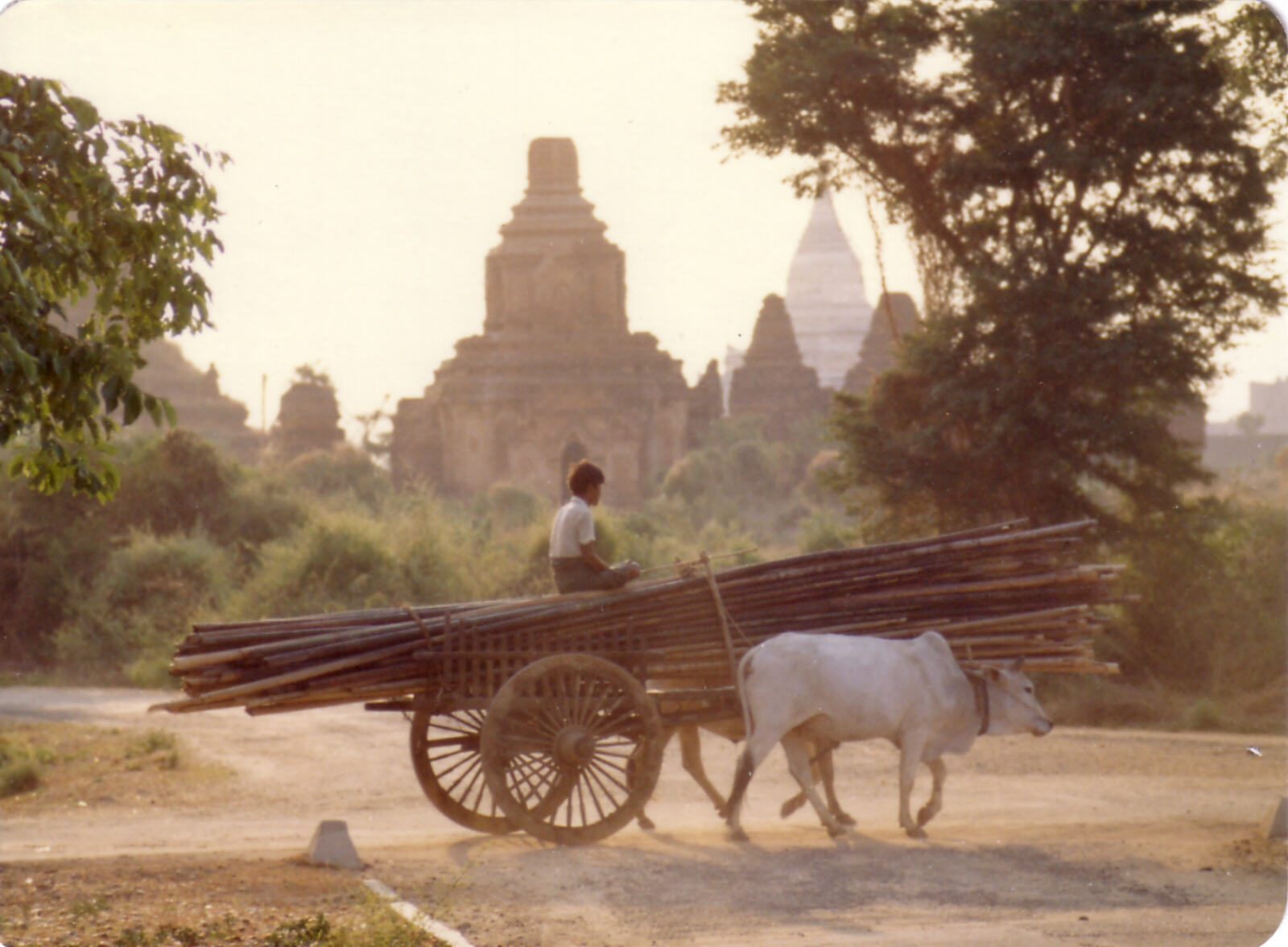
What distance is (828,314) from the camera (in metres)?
70.9

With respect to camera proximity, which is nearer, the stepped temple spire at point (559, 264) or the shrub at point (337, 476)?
the shrub at point (337, 476)

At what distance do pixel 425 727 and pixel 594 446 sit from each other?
29073 millimetres

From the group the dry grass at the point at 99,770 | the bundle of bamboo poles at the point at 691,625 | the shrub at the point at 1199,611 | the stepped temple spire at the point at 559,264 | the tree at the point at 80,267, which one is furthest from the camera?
the stepped temple spire at the point at 559,264

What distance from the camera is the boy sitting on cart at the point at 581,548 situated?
6938 mm

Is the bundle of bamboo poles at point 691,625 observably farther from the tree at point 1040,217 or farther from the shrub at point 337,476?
the shrub at point 337,476

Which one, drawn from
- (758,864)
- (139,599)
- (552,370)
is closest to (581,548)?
(758,864)

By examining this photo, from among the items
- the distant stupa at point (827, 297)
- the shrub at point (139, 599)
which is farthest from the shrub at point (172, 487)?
the distant stupa at point (827, 297)

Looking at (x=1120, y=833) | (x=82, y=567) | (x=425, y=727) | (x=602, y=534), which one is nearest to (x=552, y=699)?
(x=425, y=727)

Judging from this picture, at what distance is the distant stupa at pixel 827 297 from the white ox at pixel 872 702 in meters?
61.7

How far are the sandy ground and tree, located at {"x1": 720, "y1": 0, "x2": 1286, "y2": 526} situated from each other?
420cm

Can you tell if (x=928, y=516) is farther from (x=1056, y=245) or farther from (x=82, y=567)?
(x=82, y=567)

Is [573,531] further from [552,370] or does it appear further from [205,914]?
[552,370]

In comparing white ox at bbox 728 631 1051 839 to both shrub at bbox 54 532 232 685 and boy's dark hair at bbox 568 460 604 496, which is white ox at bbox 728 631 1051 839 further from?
shrub at bbox 54 532 232 685

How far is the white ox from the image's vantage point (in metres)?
6.89
